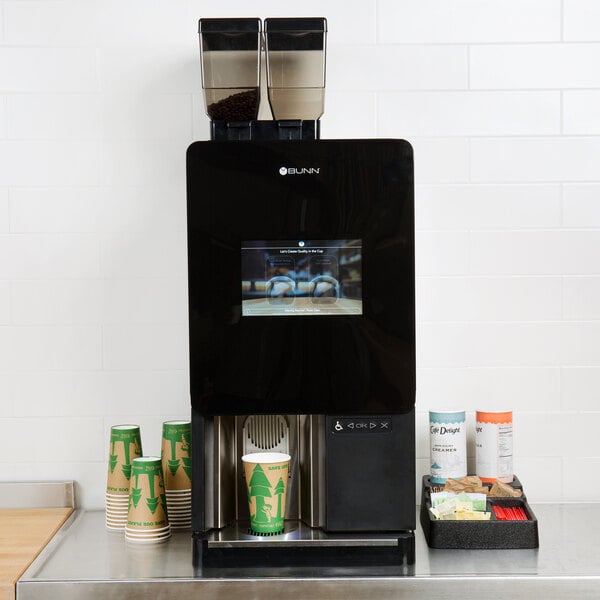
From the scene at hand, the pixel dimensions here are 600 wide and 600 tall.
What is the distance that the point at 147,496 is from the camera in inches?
61.3

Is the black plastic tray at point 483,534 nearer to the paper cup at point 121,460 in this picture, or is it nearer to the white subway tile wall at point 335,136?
the white subway tile wall at point 335,136

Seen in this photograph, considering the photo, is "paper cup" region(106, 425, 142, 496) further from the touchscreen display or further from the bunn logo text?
the bunn logo text

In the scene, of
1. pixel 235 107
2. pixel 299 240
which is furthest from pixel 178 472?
pixel 235 107

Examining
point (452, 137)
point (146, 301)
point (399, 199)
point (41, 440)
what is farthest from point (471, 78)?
point (41, 440)

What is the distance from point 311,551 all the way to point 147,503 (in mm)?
339

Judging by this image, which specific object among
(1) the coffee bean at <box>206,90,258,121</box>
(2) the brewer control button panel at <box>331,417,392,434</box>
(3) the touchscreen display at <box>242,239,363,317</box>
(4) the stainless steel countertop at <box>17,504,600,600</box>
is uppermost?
(1) the coffee bean at <box>206,90,258,121</box>

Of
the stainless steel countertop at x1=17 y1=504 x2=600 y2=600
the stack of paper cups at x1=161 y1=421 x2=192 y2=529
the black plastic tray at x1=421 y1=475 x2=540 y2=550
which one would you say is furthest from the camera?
the stack of paper cups at x1=161 y1=421 x2=192 y2=529

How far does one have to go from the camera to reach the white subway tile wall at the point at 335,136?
187cm

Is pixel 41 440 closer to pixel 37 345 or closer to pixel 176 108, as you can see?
pixel 37 345

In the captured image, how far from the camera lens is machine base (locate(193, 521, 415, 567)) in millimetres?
1402

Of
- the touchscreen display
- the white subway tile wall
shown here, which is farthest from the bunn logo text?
the white subway tile wall

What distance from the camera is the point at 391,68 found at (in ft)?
6.15

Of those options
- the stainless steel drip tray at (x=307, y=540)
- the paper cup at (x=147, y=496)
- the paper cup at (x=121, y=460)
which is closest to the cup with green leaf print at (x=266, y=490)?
the stainless steel drip tray at (x=307, y=540)

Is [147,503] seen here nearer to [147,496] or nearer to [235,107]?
[147,496]
